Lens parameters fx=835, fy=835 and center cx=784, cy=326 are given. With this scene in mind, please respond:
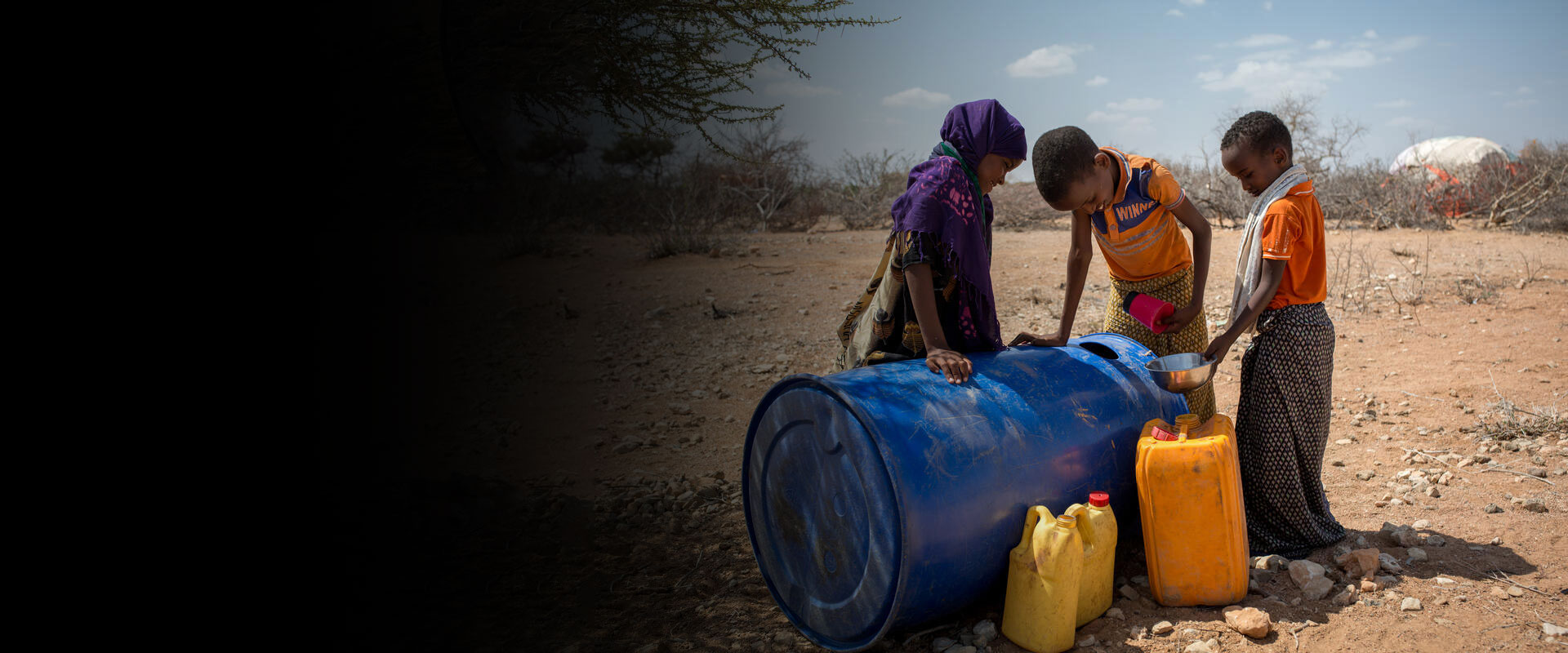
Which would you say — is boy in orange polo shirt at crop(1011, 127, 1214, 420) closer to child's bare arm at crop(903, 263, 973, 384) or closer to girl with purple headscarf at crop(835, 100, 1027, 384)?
girl with purple headscarf at crop(835, 100, 1027, 384)

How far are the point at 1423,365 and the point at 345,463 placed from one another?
18.7 feet

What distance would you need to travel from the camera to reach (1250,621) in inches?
87.7

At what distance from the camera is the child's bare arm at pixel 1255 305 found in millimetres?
2518

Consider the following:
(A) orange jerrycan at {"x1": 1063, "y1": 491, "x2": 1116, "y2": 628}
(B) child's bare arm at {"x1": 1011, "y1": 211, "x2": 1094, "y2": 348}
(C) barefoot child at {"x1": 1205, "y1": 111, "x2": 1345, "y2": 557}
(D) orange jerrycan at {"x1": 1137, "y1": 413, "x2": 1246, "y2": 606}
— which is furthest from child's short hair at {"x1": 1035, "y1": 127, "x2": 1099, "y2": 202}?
(A) orange jerrycan at {"x1": 1063, "y1": 491, "x2": 1116, "y2": 628}

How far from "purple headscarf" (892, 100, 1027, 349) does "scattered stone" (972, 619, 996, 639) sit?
994 millimetres

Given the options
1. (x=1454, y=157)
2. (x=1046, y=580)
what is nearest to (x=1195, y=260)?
(x=1046, y=580)

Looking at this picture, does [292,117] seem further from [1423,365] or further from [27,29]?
[1423,365]

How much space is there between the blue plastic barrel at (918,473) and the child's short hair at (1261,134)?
2.61 feet

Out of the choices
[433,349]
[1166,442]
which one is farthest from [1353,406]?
[433,349]

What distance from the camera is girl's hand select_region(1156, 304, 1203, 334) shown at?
9.63 feet

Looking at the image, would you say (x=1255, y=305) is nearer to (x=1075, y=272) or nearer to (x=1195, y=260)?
(x=1195, y=260)

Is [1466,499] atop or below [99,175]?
below

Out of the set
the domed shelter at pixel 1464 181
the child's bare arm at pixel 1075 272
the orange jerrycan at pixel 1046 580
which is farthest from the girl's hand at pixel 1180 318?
the domed shelter at pixel 1464 181

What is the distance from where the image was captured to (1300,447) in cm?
266
